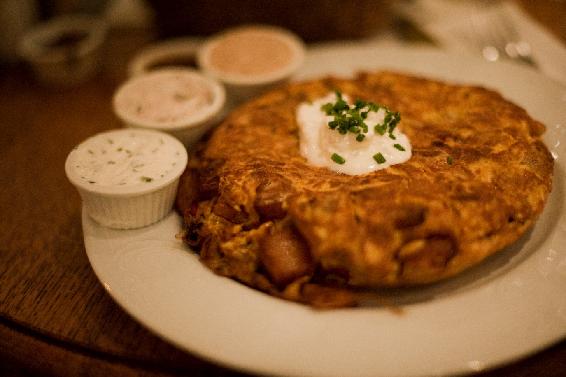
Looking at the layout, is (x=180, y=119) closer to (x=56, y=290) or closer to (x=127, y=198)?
(x=127, y=198)

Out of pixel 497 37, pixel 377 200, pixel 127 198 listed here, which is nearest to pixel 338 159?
pixel 377 200

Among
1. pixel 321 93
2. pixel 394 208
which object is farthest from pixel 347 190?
pixel 321 93

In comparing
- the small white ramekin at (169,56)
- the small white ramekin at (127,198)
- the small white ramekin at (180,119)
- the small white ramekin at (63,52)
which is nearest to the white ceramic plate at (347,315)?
the small white ramekin at (127,198)

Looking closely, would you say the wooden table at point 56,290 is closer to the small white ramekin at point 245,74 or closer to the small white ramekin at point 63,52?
the small white ramekin at point 63,52

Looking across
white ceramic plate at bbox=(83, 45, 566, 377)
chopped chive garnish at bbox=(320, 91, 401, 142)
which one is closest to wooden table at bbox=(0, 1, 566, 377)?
white ceramic plate at bbox=(83, 45, 566, 377)

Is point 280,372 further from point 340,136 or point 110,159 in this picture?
point 110,159

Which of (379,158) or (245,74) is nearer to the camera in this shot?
(379,158)
